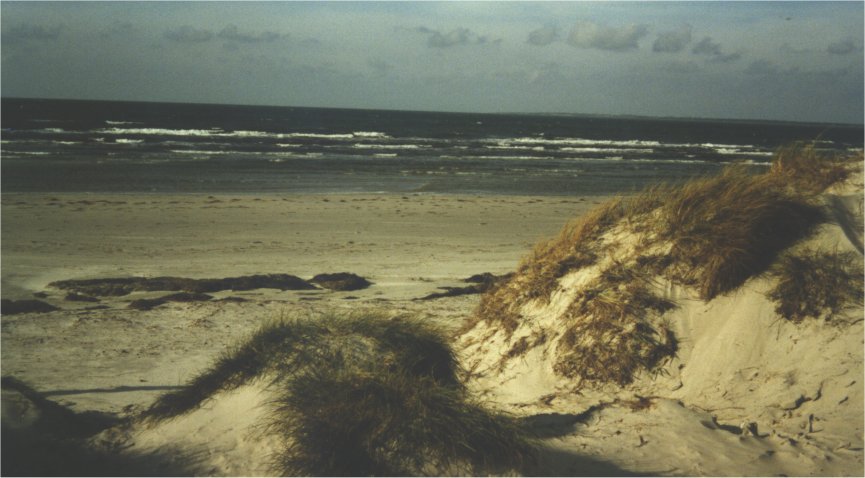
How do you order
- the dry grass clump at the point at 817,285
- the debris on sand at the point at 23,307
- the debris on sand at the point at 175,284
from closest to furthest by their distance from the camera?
the dry grass clump at the point at 817,285, the debris on sand at the point at 23,307, the debris on sand at the point at 175,284

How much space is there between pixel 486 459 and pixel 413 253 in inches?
360

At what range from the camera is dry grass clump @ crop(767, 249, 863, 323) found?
17.0 feet

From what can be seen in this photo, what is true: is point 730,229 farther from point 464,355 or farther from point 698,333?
point 464,355

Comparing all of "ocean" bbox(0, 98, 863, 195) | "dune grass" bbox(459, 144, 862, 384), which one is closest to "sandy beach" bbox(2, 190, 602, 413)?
"dune grass" bbox(459, 144, 862, 384)

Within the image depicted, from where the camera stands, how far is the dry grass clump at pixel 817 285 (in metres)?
5.17

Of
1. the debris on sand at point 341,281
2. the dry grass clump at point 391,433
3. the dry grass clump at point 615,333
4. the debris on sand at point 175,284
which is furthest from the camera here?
the debris on sand at point 341,281

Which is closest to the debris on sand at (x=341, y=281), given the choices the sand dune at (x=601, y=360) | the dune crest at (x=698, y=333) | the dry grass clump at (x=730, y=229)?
the sand dune at (x=601, y=360)

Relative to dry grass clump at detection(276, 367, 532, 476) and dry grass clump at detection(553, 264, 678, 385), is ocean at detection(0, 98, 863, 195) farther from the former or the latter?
dry grass clump at detection(276, 367, 532, 476)

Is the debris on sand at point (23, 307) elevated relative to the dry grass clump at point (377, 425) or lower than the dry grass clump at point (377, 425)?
lower

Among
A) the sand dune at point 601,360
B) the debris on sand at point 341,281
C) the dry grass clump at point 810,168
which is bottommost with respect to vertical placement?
the debris on sand at point 341,281

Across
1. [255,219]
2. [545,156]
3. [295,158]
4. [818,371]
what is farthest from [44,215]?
[545,156]

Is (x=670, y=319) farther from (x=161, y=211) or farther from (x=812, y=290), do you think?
(x=161, y=211)

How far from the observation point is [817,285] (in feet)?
17.2

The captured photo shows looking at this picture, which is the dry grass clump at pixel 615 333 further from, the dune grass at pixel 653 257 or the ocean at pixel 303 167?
the ocean at pixel 303 167
